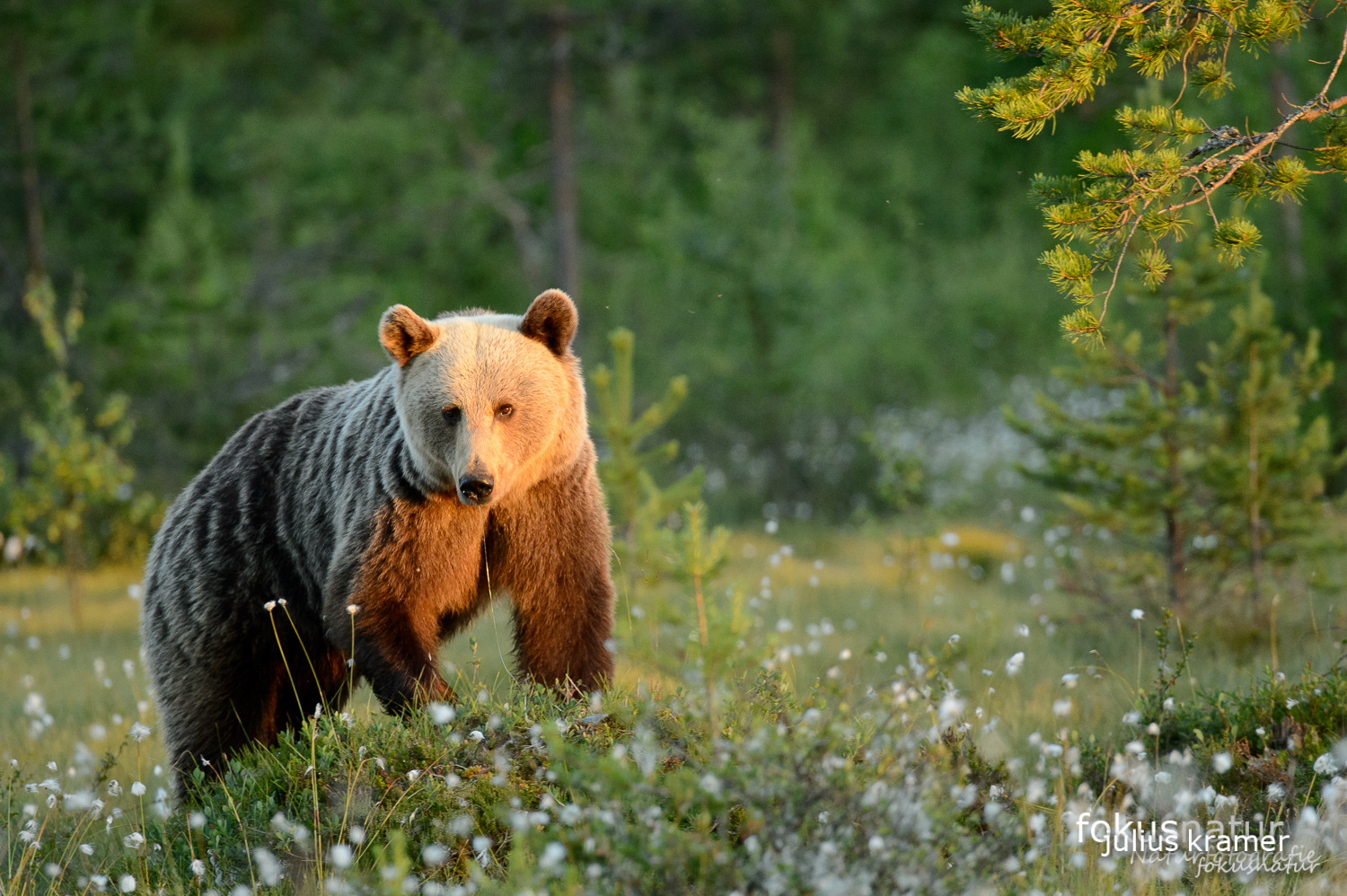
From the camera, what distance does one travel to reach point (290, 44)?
21469 mm

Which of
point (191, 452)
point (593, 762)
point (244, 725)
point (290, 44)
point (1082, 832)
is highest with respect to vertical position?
point (290, 44)

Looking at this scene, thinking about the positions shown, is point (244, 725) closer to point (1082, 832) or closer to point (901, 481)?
point (1082, 832)

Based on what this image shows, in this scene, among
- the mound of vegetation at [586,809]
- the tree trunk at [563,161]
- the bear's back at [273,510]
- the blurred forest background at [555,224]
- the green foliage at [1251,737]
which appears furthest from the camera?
the tree trunk at [563,161]

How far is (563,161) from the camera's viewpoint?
639 inches

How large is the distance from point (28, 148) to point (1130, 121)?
1472 cm

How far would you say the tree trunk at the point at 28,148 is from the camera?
14562mm

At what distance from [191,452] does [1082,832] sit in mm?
12879

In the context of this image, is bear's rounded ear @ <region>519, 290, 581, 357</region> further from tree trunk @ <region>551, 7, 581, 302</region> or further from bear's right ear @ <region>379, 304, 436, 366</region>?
tree trunk @ <region>551, 7, 581, 302</region>

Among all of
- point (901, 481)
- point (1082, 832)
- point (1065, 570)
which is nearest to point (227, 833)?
point (1082, 832)

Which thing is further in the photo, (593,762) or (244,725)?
(244,725)

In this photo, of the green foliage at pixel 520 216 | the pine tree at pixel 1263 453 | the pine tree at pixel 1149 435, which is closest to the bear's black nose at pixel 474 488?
the pine tree at pixel 1149 435

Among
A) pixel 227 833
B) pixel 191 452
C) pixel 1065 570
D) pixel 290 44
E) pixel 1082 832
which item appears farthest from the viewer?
pixel 290 44

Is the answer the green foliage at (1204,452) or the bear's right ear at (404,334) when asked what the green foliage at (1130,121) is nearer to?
the bear's right ear at (404,334)

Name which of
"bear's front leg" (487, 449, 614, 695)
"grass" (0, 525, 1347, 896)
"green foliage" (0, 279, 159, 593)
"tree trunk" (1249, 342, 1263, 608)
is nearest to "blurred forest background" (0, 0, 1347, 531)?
"tree trunk" (1249, 342, 1263, 608)
